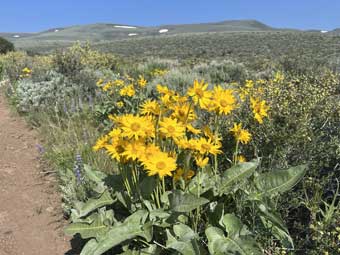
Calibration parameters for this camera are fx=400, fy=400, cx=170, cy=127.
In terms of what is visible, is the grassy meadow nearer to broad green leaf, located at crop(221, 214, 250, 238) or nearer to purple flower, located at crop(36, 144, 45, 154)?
broad green leaf, located at crop(221, 214, 250, 238)

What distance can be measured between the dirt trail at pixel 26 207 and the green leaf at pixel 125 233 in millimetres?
811

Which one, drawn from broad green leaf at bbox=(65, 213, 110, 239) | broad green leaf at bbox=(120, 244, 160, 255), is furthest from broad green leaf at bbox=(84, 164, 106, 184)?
broad green leaf at bbox=(120, 244, 160, 255)

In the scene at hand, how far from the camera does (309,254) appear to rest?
2311 millimetres

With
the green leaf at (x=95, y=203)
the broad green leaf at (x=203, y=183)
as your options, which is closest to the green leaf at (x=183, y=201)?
the broad green leaf at (x=203, y=183)

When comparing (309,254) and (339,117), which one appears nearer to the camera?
(309,254)

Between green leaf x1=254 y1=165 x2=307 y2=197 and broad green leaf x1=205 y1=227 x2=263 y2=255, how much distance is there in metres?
0.35

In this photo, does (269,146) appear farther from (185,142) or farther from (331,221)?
(185,142)

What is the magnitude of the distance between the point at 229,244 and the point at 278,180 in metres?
0.55

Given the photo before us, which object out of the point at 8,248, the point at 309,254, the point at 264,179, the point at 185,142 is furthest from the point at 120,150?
the point at 8,248

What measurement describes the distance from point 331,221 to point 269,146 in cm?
88

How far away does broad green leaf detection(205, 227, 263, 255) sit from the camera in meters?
2.14

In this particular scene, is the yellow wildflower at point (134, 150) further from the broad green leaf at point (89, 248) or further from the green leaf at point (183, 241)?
the broad green leaf at point (89, 248)

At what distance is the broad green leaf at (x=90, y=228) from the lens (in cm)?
254

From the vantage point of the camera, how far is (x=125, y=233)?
2352mm
